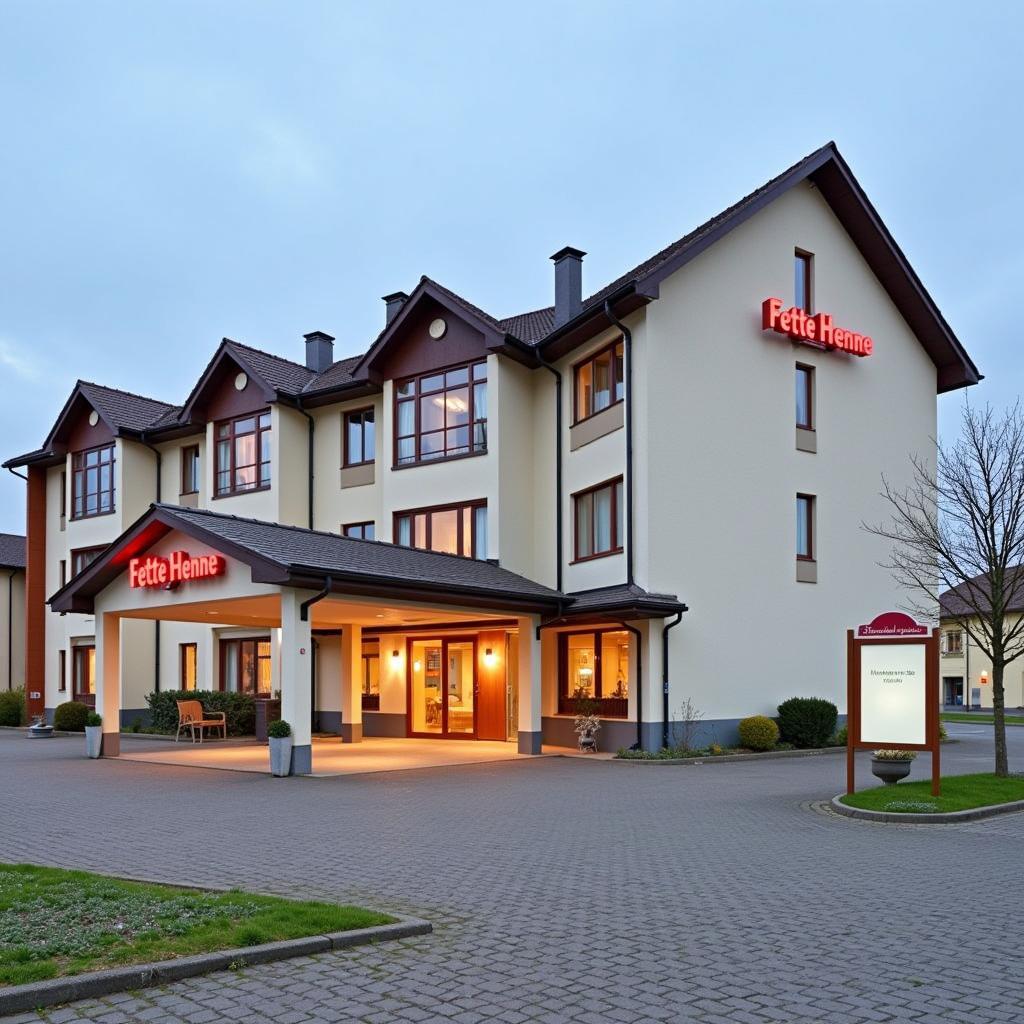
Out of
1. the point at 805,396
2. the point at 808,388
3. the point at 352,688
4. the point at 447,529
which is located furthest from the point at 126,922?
the point at 808,388

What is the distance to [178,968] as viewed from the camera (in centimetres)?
585

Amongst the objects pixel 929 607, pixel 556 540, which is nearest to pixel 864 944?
pixel 556 540

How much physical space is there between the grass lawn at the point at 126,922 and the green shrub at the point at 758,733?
1674 cm

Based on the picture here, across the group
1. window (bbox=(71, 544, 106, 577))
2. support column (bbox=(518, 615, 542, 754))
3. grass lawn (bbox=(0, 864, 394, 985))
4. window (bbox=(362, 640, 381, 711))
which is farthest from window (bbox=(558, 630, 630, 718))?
window (bbox=(71, 544, 106, 577))

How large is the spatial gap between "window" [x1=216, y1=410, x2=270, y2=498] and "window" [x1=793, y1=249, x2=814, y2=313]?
1464 cm

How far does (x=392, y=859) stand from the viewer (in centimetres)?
1017

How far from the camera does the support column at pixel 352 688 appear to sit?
1049 inches

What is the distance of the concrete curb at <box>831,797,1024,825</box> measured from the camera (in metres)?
12.9

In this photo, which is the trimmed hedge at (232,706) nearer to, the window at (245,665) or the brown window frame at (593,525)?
the window at (245,665)

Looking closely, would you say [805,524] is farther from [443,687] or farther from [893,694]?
[893,694]

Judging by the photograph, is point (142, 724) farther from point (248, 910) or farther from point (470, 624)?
point (248, 910)

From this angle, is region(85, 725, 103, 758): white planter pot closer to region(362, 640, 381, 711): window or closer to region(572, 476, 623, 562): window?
region(362, 640, 381, 711): window

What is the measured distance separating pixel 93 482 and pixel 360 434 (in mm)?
11699

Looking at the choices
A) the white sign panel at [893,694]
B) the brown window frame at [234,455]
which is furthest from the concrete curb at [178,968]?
the brown window frame at [234,455]
